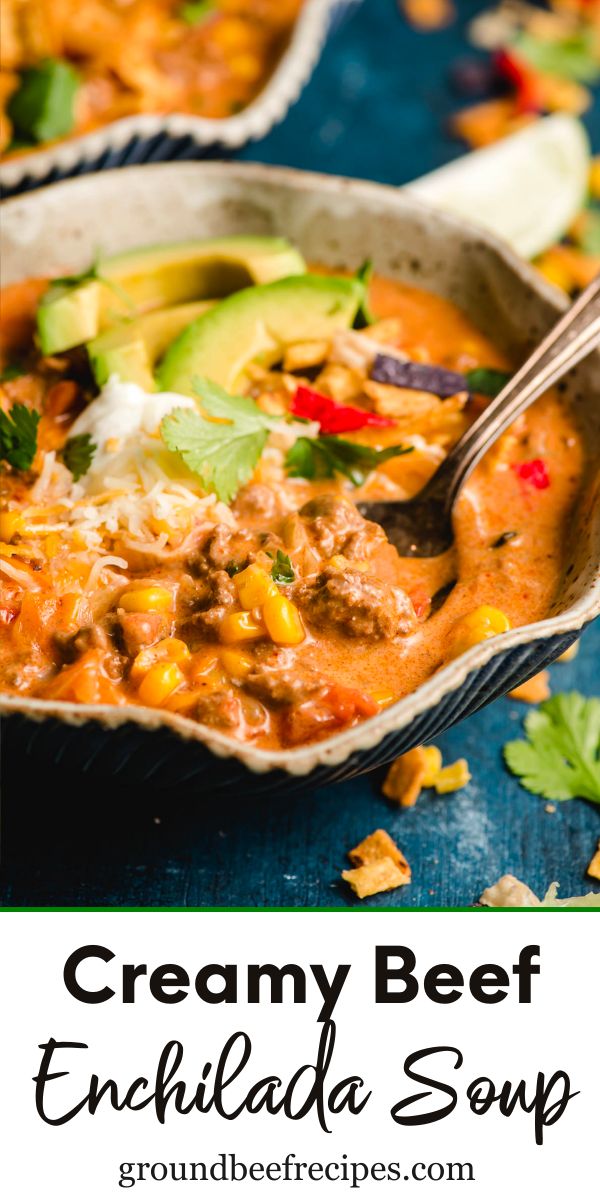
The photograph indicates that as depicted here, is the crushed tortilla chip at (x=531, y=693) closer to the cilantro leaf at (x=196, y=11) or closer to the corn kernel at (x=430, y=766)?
the corn kernel at (x=430, y=766)

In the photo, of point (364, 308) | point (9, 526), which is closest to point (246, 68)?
point (364, 308)

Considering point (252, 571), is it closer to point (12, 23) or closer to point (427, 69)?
point (12, 23)

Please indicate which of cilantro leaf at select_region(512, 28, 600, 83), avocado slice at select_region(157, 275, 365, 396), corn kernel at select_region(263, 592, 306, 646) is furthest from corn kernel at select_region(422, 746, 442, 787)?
cilantro leaf at select_region(512, 28, 600, 83)

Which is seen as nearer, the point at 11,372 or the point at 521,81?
the point at 11,372

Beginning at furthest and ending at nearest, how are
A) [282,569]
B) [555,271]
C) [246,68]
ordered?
[246,68] < [555,271] < [282,569]

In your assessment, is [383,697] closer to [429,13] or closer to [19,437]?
[19,437]

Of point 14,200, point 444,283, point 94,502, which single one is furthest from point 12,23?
point 94,502

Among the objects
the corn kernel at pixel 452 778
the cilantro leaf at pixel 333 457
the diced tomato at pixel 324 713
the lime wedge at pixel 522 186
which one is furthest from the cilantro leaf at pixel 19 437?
the lime wedge at pixel 522 186

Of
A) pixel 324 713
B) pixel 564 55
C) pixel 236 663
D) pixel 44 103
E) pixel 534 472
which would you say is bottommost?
pixel 324 713
